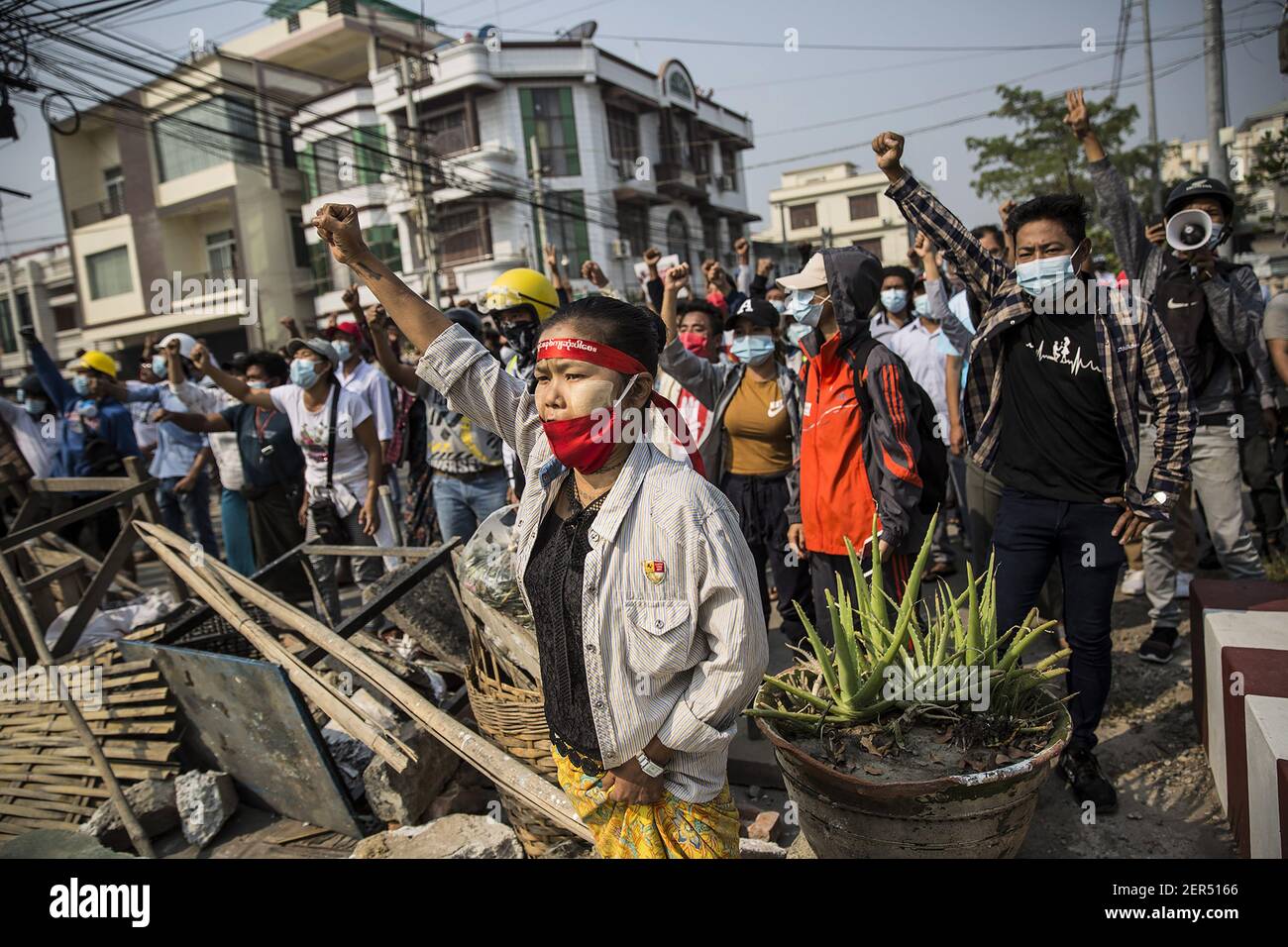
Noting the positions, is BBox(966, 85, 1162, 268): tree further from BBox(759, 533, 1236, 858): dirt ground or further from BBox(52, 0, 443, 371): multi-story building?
BBox(52, 0, 443, 371): multi-story building

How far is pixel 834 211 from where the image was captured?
127 ft

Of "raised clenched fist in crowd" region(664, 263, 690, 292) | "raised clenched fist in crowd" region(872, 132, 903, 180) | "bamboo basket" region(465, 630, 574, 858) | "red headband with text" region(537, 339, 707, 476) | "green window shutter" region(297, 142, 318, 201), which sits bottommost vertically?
"bamboo basket" region(465, 630, 574, 858)

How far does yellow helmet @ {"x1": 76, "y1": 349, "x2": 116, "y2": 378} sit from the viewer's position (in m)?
7.70

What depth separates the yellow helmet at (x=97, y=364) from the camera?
25.3 ft

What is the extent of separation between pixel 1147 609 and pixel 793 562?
2.51m

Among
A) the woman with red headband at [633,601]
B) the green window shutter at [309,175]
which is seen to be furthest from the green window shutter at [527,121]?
the woman with red headband at [633,601]

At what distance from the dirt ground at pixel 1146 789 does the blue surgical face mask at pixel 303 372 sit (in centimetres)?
373

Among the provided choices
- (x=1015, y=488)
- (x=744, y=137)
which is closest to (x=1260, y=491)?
(x=1015, y=488)

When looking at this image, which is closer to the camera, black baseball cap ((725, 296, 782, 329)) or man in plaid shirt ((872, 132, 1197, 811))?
man in plaid shirt ((872, 132, 1197, 811))

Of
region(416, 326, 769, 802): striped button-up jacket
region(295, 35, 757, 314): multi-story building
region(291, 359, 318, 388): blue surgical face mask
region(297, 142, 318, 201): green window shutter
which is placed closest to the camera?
region(416, 326, 769, 802): striped button-up jacket

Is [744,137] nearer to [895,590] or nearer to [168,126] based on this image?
[168,126]

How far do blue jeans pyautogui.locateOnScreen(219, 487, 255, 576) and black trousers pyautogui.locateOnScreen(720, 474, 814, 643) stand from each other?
12.3ft

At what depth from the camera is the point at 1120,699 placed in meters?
3.83

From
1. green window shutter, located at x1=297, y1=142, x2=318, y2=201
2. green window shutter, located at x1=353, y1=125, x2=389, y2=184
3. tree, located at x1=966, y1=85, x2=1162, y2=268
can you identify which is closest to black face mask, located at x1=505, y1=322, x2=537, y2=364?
tree, located at x1=966, y1=85, x2=1162, y2=268
